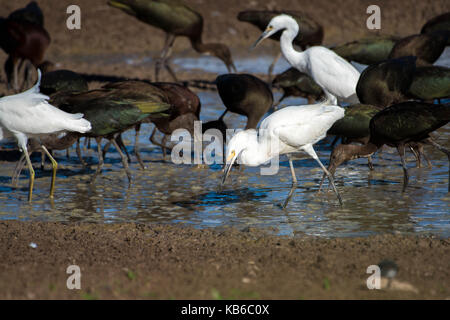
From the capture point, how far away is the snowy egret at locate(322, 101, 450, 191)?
23.6 feet

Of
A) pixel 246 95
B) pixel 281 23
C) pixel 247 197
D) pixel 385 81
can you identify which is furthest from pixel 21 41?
pixel 247 197

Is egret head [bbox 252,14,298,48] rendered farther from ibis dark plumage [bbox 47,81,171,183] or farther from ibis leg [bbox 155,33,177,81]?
ibis leg [bbox 155,33,177,81]

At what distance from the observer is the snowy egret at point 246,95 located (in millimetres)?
9383

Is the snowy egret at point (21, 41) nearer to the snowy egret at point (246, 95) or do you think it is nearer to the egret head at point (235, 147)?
the snowy egret at point (246, 95)

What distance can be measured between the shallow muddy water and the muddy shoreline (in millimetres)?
464

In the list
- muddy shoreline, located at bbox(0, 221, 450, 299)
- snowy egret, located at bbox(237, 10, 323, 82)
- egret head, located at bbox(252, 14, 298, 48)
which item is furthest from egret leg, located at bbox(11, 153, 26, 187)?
snowy egret, located at bbox(237, 10, 323, 82)

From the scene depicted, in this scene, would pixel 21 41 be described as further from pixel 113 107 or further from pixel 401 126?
pixel 401 126

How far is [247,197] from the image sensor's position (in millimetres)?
7512

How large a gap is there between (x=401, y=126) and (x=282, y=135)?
4.20 feet

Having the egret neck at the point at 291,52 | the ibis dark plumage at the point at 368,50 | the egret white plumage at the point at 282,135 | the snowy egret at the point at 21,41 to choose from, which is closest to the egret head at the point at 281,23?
the egret neck at the point at 291,52

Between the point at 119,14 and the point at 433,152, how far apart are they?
9.87 metres

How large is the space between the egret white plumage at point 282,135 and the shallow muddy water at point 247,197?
40 centimetres
